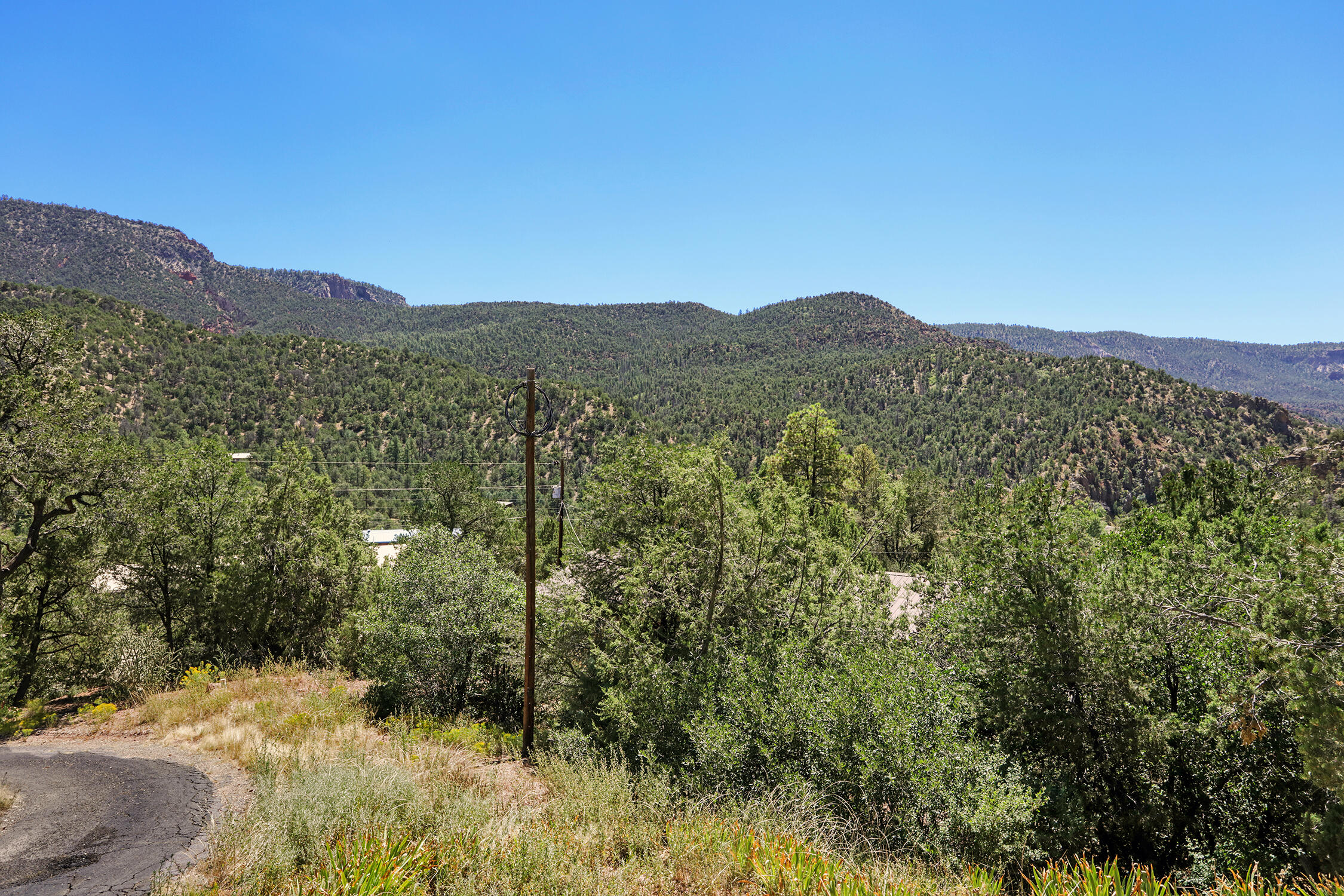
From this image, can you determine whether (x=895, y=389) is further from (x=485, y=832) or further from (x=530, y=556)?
(x=485, y=832)

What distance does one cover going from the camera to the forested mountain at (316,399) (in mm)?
66625

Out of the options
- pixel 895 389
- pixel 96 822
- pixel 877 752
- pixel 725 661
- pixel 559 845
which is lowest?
pixel 96 822

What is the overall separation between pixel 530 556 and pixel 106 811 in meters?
Answer: 7.43

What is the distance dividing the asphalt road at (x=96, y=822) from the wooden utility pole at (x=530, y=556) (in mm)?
5252

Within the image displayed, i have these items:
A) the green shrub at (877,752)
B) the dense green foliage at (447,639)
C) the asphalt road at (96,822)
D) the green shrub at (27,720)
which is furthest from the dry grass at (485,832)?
the green shrub at (27,720)

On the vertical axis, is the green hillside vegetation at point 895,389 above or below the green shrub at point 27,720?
above

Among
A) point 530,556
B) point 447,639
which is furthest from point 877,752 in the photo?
point 447,639

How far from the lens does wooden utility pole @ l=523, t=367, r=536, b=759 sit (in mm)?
11125

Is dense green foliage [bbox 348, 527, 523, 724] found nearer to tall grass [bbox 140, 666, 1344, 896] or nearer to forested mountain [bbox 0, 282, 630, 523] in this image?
tall grass [bbox 140, 666, 1344, 896]

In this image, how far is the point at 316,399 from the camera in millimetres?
81688

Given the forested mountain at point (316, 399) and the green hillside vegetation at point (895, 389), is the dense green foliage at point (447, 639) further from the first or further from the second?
the green hillside vegetation at point (895, 389)

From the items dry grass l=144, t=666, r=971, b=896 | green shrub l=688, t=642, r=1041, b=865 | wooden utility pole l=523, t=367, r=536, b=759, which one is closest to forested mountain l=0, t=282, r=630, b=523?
wooden utility pole l=523, t=367, r=536, b=759

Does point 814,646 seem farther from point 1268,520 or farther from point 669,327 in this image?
point 669,327

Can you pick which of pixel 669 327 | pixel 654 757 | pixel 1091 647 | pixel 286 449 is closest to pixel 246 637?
pixel 286 449
